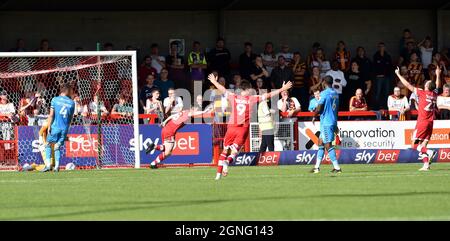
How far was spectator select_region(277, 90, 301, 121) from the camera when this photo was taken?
28641 millimetres

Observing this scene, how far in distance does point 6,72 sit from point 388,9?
49.9 feet

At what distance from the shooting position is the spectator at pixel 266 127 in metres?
28.3

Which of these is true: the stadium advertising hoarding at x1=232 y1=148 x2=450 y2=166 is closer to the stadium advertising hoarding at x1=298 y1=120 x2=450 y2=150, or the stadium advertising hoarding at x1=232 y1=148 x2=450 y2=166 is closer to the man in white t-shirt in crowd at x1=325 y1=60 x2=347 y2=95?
the stadium advertising hoarding at x1=298 y1=120 x2=450 y2=150

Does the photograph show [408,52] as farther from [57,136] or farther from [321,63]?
[57,136]

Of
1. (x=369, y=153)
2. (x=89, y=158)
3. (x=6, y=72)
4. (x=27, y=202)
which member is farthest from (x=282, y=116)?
(x=27, y=202)

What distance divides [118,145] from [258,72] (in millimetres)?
6502

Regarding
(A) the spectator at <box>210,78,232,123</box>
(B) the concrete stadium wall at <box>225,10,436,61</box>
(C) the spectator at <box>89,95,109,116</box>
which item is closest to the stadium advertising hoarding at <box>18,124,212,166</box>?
(C) the spectator at <box>89,95,109,116</box>

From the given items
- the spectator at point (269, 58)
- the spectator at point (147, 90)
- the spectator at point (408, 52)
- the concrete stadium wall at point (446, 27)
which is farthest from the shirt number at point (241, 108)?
the concrete stadium wall at point (446, 27)

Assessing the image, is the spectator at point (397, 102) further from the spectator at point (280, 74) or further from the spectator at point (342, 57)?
the spectator at point (280, 74)

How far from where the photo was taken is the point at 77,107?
27.0m

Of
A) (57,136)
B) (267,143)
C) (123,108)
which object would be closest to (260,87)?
(267,143)

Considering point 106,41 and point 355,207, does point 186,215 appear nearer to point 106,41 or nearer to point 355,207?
point 355,207

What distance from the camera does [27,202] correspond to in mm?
14836

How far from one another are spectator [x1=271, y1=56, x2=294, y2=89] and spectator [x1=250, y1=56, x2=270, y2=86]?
28cm
